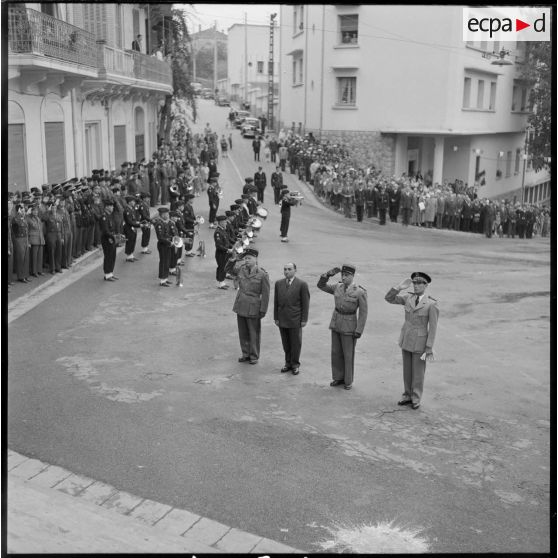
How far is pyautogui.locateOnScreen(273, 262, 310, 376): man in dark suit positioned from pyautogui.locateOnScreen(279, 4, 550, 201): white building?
25.5m

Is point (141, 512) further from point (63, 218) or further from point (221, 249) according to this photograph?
point (63, 218)

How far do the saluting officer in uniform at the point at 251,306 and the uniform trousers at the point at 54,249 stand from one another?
19.3 feet

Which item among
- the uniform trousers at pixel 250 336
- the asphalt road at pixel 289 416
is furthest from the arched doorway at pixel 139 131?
the uniform trousers at pixel 250 336

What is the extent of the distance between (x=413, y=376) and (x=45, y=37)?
11.4m

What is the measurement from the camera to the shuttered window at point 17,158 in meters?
15.8

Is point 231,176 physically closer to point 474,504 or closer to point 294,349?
point 294,349

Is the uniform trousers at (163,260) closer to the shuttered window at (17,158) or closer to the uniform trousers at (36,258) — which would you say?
the uniform trousers at (36,258)

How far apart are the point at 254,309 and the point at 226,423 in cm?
256

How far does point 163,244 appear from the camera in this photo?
49.3 ft

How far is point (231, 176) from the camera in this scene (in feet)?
113

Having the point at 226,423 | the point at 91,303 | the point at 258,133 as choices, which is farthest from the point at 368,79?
the point at 226,423

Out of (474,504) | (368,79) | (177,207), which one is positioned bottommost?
(474,504)

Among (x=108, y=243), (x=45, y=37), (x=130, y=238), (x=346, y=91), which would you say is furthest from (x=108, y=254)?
(x=346, y=91)

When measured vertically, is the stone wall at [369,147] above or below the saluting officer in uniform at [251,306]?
above
